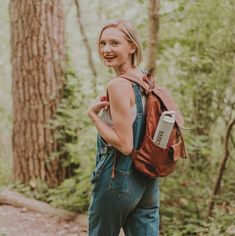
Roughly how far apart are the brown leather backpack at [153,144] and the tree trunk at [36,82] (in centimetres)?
434

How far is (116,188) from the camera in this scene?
8.70 ft

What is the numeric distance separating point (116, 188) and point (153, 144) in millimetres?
335

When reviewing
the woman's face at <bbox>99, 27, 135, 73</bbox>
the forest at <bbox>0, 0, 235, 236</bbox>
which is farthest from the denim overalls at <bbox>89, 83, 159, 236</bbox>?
the forest at <bbox>0, 0, 235, 236</bbox>

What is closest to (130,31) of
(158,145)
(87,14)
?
(158,145)

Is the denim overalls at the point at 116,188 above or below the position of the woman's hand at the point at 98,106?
below

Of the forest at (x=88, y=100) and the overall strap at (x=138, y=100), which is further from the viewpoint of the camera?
the forest at (x=88, y=100)

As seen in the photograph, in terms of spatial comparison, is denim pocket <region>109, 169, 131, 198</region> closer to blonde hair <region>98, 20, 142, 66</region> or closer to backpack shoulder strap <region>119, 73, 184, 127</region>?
backpack shoulder strap <region>119, 73, 184, 127</region>

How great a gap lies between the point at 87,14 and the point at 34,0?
11.6ft

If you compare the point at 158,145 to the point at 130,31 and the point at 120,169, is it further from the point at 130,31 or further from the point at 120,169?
the point at 130,31

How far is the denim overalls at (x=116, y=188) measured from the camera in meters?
2.65

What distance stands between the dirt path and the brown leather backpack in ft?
10.6

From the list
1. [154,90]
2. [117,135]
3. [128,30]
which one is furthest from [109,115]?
[128,30]

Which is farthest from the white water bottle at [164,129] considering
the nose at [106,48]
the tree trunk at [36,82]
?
the tree trunk at [36,82]

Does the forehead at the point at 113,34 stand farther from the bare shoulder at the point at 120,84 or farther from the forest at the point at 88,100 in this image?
the forest at the point at 88,100
